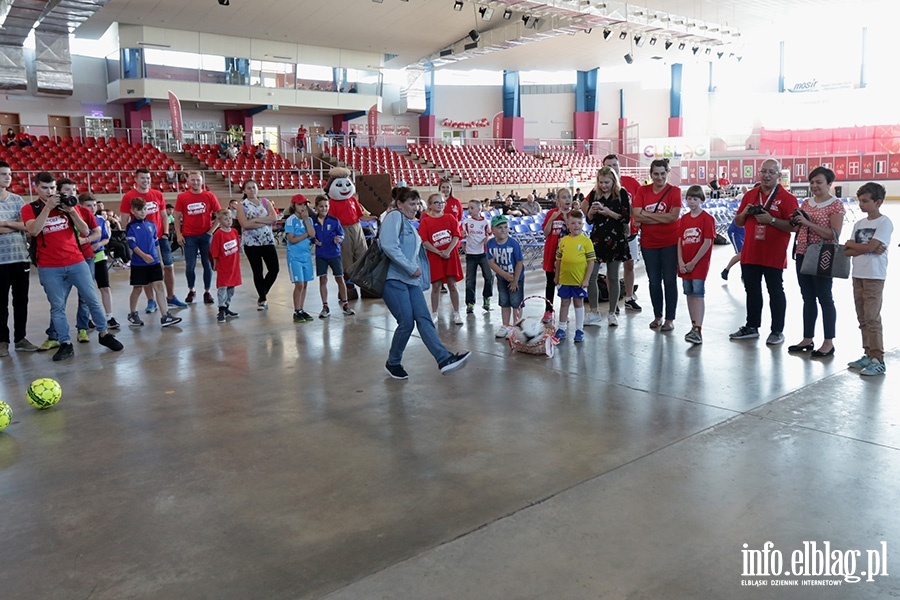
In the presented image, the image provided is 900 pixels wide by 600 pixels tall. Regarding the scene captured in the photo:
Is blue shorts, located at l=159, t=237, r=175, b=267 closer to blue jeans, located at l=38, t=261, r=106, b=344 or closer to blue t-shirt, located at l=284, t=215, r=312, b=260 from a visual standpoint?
blue t-shirt, located at l=284, t=215, r=312, b=260

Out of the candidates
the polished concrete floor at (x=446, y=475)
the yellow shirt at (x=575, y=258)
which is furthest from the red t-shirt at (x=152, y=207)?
the yellow shirt at (x=575, y=258)

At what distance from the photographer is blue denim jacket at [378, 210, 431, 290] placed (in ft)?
17.0

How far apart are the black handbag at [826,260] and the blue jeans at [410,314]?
121 inches

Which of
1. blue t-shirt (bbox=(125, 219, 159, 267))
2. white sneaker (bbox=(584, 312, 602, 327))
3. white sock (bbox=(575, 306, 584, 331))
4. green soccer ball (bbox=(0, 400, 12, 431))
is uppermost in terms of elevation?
blue t-shirt (bbox=(125, 219, 159, 267))

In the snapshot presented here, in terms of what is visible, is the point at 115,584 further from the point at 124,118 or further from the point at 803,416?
the point at 124,118

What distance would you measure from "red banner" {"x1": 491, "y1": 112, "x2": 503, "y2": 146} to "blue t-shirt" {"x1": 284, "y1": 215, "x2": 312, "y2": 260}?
26199mm

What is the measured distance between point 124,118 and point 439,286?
71.2ft

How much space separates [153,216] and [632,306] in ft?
19.3

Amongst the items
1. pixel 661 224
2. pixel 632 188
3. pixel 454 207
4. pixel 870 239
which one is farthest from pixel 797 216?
pixel 454 207

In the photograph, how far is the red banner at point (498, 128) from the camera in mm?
33125

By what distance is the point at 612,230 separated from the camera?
23.3ft

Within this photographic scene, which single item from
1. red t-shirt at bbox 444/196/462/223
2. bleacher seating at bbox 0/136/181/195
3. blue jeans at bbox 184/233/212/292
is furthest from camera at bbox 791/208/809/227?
bleacher seating at bbox 0/136/181/195

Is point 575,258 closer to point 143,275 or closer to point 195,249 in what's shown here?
point 143,275

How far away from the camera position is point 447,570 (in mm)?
2738
